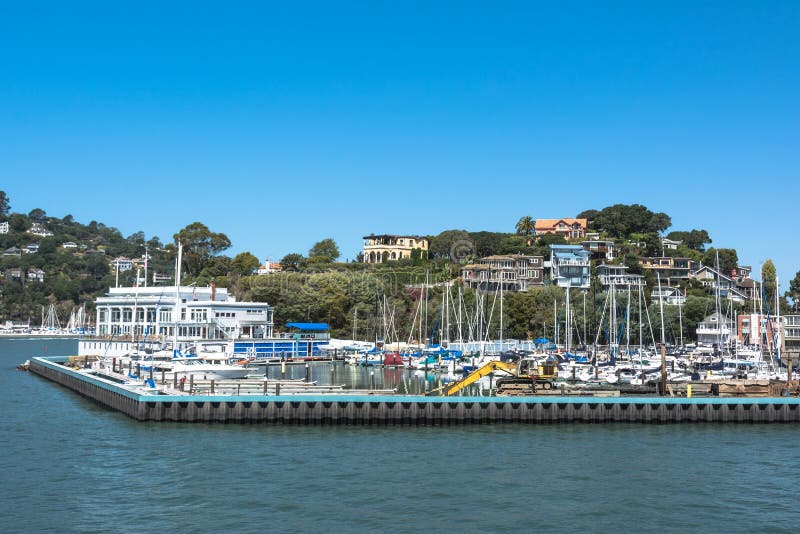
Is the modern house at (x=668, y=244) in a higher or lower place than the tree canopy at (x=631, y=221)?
lower

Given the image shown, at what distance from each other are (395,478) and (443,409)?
1399 centimetres

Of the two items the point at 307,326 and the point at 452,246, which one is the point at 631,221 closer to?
the point at 452,246

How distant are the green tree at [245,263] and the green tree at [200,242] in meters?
6.70

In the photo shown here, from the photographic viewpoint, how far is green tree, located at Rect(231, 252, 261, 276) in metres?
177

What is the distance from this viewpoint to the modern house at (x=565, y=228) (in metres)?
185

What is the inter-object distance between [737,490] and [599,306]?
9021 cm

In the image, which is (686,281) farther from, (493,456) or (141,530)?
(141,530)

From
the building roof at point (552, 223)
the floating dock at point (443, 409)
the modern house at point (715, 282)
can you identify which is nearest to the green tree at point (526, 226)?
the building roof at point (552, 223)

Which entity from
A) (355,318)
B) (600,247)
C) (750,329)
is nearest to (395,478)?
(355,318)

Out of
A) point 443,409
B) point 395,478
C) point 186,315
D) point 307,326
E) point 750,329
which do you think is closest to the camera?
point 395,478

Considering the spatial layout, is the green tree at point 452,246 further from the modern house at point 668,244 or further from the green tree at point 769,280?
the green tree at point 769,280

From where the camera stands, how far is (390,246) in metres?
194

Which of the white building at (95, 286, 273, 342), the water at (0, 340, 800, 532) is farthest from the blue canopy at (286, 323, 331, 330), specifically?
the water at (0, 340, 800, 532)

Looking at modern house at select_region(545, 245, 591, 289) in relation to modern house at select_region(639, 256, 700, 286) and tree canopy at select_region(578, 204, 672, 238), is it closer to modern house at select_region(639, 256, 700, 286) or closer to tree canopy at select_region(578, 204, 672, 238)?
modern house at select_region(639, 256, 700, 286)
